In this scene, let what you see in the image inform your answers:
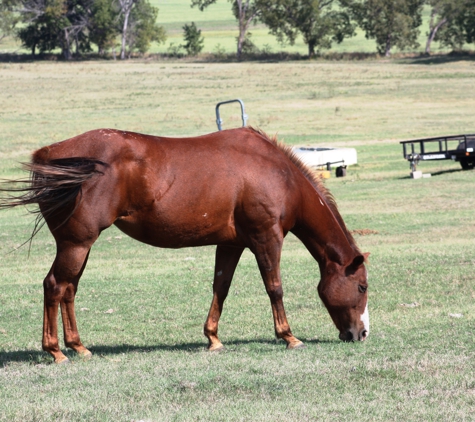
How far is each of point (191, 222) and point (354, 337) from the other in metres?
1.95

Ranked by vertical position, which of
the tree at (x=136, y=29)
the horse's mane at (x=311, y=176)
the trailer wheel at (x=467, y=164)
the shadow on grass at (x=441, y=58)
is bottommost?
the trailer wheel at (x=467, y=164)

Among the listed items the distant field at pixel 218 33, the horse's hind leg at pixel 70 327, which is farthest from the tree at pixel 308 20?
the horse's hind leg at pixel 70 327

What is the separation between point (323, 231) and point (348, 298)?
27.2 inches

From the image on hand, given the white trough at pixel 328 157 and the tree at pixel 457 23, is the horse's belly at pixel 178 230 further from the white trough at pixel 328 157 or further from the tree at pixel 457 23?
the tree at pixel 457 23

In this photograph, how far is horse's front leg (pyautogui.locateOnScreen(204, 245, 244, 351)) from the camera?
7.96 meters

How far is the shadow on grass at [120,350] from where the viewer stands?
7.54 meters

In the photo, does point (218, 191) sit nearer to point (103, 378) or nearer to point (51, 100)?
point (103, 378)

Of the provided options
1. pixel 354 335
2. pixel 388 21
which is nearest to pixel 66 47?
pixel 388 21

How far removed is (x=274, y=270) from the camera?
777cm

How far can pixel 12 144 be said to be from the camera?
1435 inches

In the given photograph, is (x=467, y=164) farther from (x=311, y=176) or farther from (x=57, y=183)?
(x=57, y=183)

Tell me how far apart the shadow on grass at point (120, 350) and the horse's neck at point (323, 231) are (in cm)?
87

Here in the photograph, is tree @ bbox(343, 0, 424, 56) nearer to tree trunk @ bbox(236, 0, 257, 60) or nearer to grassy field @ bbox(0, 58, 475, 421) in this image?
tree trunk @ bbox(236, 0, 257, 60)

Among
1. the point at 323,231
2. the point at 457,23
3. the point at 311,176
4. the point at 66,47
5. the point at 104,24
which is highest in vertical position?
the point at 104,24
